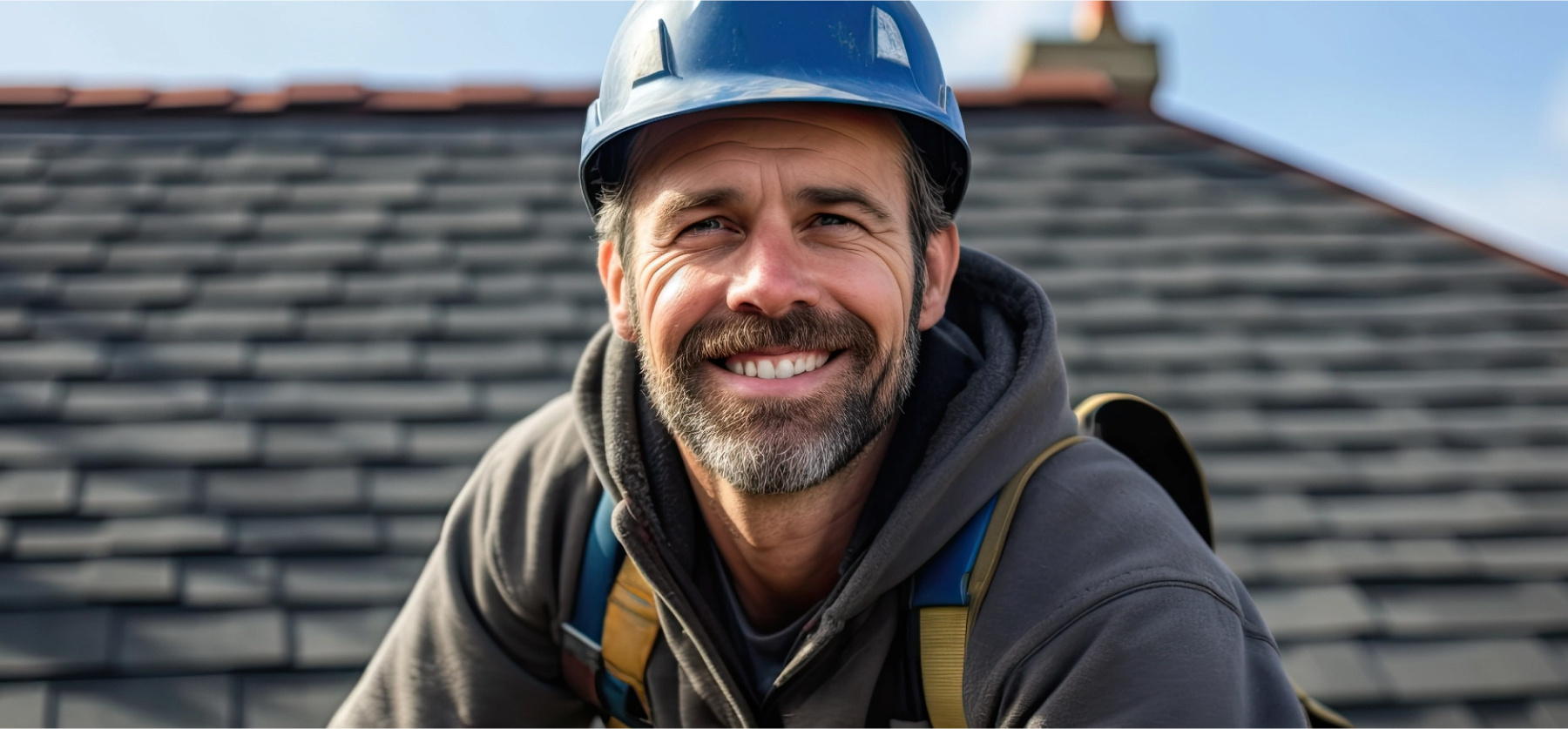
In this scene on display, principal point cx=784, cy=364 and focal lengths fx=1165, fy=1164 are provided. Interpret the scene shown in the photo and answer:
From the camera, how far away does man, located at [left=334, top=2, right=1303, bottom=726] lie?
5.12 feet

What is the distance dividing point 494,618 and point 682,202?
0.79 meters

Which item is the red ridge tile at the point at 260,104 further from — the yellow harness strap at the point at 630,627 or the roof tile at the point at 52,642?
the yellow harness strap at the point at 630,627

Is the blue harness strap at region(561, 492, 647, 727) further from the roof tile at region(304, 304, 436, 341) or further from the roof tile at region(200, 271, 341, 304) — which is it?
the roof tile at region(200, 271, 341, 304)

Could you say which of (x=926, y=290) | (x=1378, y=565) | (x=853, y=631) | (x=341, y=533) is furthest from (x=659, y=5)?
(x=1378, y=565)

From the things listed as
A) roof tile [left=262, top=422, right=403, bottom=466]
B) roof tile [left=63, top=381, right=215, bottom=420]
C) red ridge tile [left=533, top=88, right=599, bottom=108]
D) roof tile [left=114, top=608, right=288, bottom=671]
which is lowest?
roof tile [left=114, top=608, right=288, bottom=671]

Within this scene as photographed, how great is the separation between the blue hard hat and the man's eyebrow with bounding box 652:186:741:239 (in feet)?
0.40

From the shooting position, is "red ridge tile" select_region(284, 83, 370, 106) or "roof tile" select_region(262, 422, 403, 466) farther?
"red ridge tile" select_region(284, 83, 370, 106)

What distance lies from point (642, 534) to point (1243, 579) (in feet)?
6.37

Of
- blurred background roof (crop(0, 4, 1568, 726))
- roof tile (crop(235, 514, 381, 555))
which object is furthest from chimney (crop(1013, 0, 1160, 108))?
roof tile (crop(235, 514, 381, 555))

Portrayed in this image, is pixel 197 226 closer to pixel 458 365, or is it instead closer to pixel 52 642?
pixel 458 365

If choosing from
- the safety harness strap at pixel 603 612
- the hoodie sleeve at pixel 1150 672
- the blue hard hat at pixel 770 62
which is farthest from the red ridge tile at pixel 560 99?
the hoodie sleeve at pixel 1150 672

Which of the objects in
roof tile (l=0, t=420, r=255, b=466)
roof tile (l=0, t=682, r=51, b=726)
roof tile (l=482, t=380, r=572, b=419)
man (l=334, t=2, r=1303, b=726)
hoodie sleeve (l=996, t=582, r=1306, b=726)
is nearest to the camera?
hoodie sleeve (l=996, t=582, r=1306, b=726)

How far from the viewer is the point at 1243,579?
10.1 feet

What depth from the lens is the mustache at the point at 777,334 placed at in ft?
5.51
